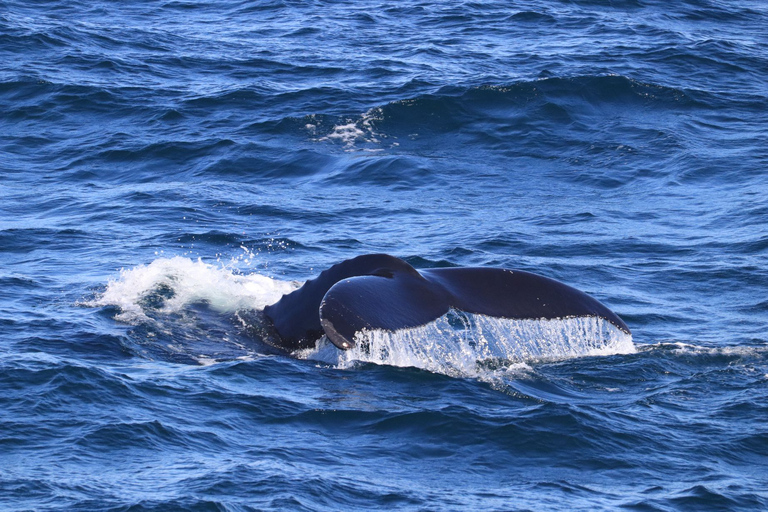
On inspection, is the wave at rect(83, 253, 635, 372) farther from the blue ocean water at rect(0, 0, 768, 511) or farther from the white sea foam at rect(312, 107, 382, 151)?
the white sea foam at rect(312, 107, 382, 151)

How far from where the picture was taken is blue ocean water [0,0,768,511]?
7.06 m

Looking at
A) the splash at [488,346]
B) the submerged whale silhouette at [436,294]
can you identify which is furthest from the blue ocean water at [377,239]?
the submerged whale silhouette at [436,294]

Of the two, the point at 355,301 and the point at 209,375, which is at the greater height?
the point at 355,301

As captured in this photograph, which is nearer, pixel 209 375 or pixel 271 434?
pixel 271 434

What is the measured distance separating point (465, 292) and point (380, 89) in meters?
13.9

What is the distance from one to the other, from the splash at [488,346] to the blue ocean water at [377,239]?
4cm

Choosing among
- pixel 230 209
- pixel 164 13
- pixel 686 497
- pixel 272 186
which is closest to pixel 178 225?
pixel 230 209

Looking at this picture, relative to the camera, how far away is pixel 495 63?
2377cm

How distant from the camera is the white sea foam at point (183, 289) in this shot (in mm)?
10562

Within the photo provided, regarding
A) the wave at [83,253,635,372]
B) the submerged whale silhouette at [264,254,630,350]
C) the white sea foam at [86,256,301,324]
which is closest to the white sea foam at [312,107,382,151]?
the white sea foam at [86,256,301,324]

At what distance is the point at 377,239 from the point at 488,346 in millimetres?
5193

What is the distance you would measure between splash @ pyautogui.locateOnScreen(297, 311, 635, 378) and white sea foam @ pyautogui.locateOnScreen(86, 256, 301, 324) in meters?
1.94

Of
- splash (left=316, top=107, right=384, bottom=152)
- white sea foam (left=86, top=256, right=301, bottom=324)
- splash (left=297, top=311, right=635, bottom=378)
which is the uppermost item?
splash (left=297, top=311, right=635, bottom=378)

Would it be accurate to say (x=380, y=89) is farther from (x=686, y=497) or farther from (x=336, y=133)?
(x=686, y=497)
